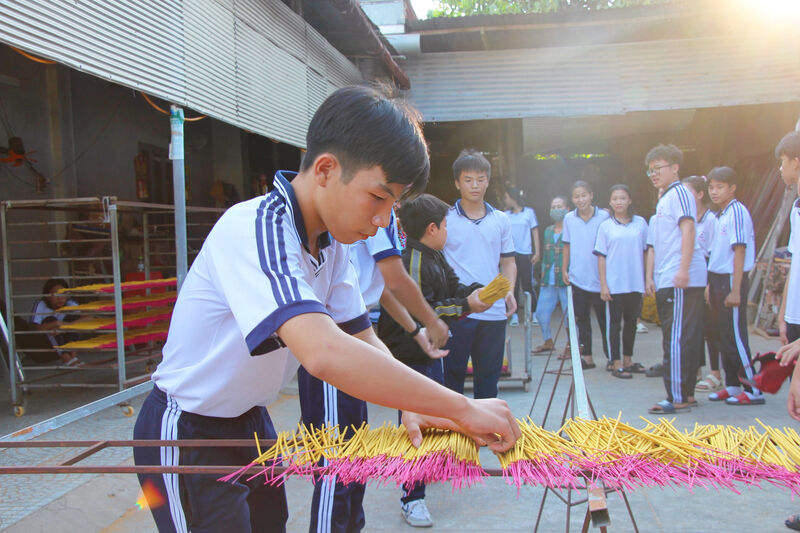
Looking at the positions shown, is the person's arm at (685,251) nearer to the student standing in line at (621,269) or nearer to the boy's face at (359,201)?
the student standing in line at (621,269)

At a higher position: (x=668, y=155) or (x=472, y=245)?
(x=668, y=155)

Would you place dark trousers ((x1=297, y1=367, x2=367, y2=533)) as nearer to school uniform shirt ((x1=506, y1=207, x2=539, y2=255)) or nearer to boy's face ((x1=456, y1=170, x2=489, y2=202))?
boy's face ((x1=456, y1=170, x2=489, y2=202))

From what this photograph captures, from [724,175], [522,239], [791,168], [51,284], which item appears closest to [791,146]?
[791,168]

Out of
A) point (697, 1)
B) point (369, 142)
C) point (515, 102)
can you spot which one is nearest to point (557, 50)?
point (515, 102)

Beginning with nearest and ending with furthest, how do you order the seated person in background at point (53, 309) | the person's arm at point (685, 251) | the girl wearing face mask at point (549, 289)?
1. the person's arm at point (685, 251)
2. the seated person in background at point (53, 309)
3. the girl wearing face mask at point (549, 289)

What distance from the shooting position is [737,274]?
16.6ft

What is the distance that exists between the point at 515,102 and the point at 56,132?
673 centimetres

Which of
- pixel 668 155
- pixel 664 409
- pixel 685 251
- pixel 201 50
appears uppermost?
pixel 201 50

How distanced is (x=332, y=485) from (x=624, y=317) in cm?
481

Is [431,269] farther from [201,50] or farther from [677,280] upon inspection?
[201,50]

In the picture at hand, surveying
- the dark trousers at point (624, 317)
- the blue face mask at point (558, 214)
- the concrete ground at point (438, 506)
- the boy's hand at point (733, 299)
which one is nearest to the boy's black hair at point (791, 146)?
the concrete ground at point (438, 506)

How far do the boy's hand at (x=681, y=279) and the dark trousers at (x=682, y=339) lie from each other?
89 mm

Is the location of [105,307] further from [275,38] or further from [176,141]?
[275,38]

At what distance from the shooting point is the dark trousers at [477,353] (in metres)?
3.80
